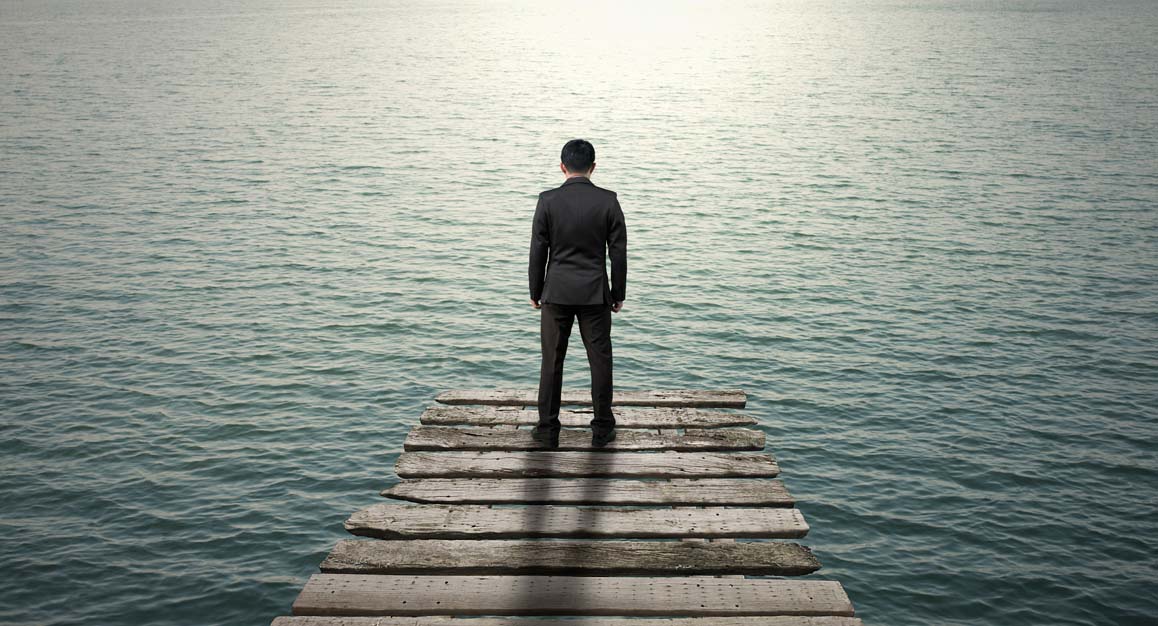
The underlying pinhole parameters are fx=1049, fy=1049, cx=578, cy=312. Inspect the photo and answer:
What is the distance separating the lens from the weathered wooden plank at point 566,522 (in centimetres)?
925

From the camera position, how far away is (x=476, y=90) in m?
83.1

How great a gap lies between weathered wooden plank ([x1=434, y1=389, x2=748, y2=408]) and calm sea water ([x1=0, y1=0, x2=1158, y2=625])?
9.62 feet

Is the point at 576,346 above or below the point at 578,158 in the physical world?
below

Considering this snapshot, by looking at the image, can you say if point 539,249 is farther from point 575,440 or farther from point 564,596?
point 564,596

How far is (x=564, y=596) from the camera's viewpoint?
26.7ft

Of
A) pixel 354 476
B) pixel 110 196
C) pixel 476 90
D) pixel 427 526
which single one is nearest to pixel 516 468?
pixel 427 526

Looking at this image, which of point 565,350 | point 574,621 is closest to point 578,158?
point 565,350

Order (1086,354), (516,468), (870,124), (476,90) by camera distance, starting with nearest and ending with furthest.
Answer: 1. (516,468)
2. (1086,354)
3. (870,124)
4. (476,90)

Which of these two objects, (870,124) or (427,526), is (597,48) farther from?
(427,526)

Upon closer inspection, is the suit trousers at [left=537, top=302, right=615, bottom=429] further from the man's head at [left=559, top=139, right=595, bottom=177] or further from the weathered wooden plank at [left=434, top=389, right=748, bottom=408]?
the weathered wooden plank at [left=434, top=389, right=748, bottom=408]

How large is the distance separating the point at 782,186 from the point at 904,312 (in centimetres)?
1915

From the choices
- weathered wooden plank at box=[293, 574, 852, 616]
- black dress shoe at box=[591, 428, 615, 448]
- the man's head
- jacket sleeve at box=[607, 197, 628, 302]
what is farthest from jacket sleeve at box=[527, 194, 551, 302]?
weathered wooden plank at box=[293, 574, 852, 616]

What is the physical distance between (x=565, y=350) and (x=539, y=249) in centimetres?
111

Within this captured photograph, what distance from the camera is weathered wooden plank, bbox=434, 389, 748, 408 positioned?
12758 mm
